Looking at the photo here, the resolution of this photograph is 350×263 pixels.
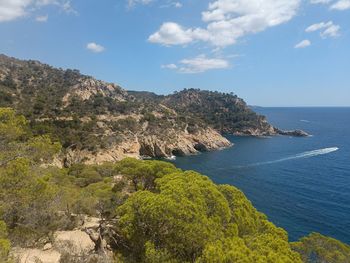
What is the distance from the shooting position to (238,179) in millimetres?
64875

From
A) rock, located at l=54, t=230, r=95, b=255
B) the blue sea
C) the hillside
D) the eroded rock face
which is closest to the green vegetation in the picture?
rock, located at l=54, t=230, r=95, b=255

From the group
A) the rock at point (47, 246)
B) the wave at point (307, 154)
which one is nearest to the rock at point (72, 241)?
the rock at point (47, 246)

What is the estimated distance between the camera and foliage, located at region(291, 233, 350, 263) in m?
23.1

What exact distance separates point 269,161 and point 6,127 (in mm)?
71729

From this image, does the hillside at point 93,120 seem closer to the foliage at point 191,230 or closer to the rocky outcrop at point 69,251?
the rocky outcrop at point 69,251

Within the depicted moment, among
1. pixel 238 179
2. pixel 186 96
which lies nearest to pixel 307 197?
pixel 238 179

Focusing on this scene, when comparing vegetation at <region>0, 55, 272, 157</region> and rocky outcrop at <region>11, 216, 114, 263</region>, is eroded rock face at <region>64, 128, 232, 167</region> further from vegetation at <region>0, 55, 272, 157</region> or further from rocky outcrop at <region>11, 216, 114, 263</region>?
rocky outcrop at <region>11, 216, 114, 263</region>

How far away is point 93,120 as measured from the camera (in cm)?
8075

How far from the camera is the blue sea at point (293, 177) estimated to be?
43688 mm

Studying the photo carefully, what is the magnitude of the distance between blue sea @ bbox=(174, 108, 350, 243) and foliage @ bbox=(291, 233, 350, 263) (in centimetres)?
1417

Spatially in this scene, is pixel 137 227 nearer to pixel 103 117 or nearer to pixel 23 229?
pixel 23 229

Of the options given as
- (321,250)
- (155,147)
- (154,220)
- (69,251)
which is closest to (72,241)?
Result: (69,251)

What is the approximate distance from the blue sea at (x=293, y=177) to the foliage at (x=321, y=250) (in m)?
14.2

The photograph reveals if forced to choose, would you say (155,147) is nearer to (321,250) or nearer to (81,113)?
(81,113)
